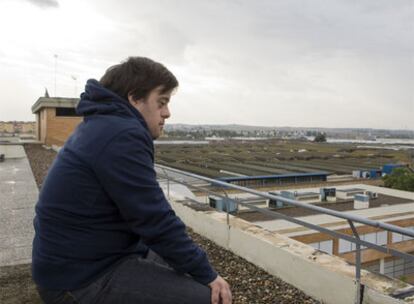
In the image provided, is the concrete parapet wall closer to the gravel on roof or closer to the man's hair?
the gravel on roof

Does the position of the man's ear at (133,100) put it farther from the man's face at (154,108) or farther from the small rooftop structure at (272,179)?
the small rooftop structure at (272,179)

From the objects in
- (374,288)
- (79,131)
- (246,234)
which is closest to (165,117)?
(79,131)

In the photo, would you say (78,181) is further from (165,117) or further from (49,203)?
(165,117)

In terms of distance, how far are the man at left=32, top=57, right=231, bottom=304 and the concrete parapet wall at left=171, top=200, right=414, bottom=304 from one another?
1.93m

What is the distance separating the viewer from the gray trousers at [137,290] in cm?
149

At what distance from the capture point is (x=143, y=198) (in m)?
1.45

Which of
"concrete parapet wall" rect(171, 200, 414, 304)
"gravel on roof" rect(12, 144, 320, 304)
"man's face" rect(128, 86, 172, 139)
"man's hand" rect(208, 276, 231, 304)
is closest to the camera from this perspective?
"man's hand" rect(208, 276, 231, 304)

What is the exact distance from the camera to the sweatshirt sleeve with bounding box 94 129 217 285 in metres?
1.41

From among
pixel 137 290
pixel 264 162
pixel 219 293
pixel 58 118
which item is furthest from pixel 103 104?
pixel 264 162

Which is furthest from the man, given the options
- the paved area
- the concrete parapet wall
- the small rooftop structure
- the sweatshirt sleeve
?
the small rooftop structure

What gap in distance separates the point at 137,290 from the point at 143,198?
36 cm

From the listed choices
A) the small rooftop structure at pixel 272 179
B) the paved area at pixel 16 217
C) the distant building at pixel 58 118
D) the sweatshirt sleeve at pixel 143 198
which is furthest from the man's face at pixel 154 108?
the small rooftop structure at pixel 272 179

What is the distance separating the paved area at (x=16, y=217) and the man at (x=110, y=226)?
3.03m

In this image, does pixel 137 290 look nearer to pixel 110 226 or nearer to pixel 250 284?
pixel 110 226
